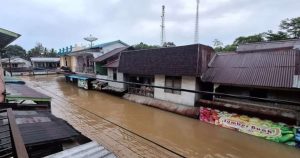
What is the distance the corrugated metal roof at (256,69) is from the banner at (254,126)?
1853 mm

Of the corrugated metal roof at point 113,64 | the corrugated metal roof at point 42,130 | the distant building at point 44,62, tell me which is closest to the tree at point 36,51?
the distant building at point 44,62

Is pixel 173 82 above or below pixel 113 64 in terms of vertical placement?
below

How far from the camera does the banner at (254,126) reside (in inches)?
354

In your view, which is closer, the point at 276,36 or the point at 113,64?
the point at 113,64

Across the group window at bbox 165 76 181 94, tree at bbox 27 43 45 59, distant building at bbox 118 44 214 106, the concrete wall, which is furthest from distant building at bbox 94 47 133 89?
→ tree at bbox 27 43 45 59

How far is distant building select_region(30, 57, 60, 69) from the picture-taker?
4431 centimetres

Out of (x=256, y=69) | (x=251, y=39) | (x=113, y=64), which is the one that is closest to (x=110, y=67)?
(x=113, y=64)

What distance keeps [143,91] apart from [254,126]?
9.50 metres

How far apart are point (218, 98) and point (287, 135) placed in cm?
418

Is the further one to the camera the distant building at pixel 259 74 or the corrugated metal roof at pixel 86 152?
the distant building at pixel 259 74

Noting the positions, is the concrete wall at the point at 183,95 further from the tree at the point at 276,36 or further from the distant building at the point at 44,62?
the distant building at the point at 44,62

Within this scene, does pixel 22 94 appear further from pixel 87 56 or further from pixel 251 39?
pixel 251 39

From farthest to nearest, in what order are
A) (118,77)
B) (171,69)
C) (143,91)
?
(118,77), (143,91), (171,69)

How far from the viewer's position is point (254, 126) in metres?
10.1
